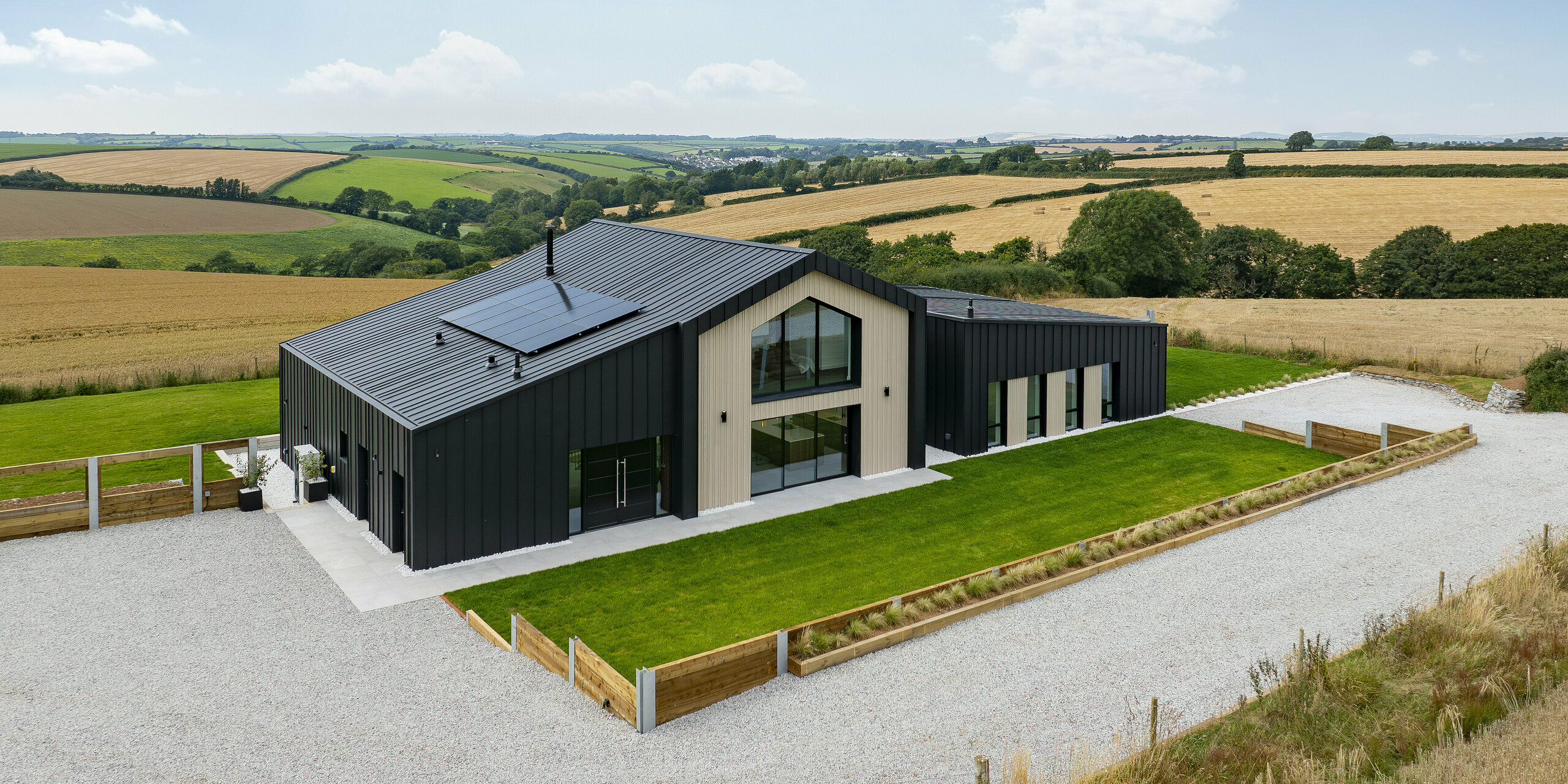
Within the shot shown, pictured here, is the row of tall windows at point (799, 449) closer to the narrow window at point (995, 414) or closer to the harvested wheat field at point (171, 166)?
the narrow window at point (995, 414)

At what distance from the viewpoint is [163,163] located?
9394 centimetres

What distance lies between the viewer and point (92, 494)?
1608 centimetres

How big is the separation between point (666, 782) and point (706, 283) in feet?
34.9

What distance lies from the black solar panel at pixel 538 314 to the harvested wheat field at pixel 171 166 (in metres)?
77.3

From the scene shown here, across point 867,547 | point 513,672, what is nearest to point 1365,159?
point 867,547

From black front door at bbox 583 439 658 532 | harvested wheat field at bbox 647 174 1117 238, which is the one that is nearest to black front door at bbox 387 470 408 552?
black front door at bbox 583 439 658 532

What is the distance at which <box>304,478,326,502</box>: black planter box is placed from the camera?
697 inches

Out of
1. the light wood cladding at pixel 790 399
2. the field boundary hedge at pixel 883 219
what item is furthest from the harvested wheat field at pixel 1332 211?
the light wood cladding at pixel 790 399

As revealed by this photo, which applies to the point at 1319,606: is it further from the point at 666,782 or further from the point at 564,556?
the point at 564,556

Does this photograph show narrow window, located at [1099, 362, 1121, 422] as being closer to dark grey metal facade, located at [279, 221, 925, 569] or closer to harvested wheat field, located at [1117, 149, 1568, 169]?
dark grey metal facade, located at [279, 221, 925, 569]

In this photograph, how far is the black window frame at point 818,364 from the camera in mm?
18016

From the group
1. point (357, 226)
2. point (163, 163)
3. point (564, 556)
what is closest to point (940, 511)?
point (564, 556)

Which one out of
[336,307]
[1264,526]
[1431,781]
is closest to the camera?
[1431,781]

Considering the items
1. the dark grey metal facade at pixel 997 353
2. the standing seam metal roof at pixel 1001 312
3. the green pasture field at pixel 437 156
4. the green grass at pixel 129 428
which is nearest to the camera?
the green grass at pixel 129 428
